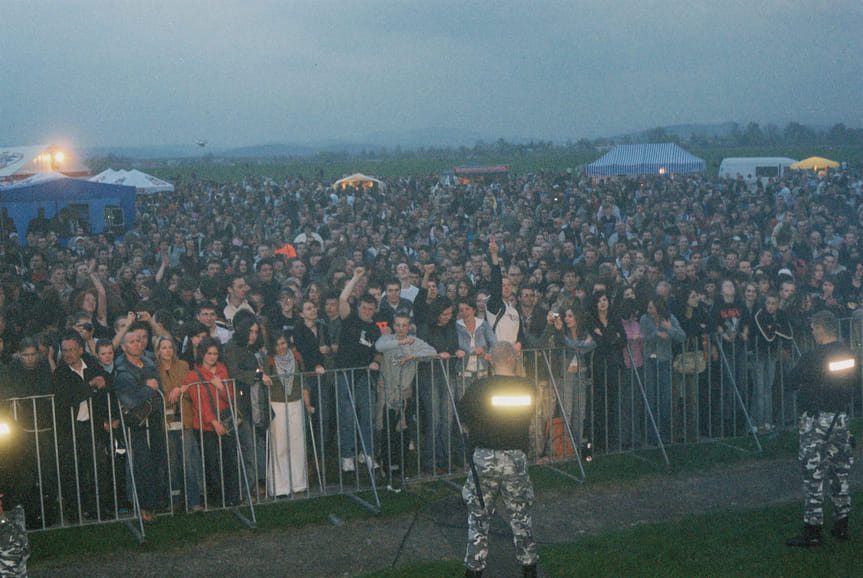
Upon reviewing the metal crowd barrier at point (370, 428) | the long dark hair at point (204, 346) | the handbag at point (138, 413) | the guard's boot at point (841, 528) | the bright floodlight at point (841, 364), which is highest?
the long dark hair at point (204, 346)

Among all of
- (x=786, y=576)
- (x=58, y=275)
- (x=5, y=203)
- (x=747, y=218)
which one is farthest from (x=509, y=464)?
(x=5, y=203)

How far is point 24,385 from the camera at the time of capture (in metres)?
7.37

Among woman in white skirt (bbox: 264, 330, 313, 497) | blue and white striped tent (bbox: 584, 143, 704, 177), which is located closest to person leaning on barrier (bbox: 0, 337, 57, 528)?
woman in white skirt (bbox: 264, 330, 313, 497)

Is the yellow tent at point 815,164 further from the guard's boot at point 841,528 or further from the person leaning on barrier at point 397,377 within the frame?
the guard's boot at point 841,528

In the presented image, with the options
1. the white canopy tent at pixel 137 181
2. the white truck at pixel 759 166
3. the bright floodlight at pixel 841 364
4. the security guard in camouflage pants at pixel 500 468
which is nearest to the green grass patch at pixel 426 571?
the security guard in camouflage pants at pixel 500 468

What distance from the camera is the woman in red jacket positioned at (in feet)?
25.3

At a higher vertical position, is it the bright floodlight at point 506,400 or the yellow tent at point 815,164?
the yellow tent at point 815,164

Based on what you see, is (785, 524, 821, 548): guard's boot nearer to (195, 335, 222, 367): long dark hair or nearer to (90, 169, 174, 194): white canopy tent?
(195, 335, 222, 367): long dark hair

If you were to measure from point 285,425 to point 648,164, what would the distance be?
3736 cm

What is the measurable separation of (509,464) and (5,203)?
21881 mm

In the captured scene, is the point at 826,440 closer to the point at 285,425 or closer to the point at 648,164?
the point at 285,425

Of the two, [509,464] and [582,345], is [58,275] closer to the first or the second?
[582,345]

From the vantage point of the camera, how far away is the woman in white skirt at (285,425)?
821cm

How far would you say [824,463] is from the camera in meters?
6.72
